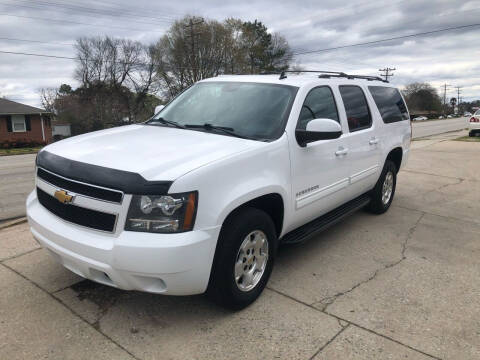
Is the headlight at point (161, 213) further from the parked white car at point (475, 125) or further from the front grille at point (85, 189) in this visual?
the parked white car at point (475, 125)

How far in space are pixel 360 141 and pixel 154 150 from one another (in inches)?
106

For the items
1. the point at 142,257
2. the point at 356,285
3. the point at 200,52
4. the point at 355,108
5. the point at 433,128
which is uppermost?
the point at 200,52

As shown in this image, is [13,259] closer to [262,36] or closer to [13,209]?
[13,209]

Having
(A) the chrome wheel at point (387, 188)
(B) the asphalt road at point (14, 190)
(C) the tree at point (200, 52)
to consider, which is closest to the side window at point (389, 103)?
(A) the chrome wheel at point (387, 188)

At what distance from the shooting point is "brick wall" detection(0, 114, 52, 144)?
3092 centimetres

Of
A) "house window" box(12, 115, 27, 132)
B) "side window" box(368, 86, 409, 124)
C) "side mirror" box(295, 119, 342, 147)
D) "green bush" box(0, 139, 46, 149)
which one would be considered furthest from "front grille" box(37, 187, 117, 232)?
"house window" box(12, 115, 27, 132)

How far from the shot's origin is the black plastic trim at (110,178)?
260 cm

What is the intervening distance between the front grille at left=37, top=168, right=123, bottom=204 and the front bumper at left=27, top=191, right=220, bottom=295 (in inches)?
9.6

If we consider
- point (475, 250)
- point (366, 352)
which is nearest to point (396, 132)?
point (475, 250)

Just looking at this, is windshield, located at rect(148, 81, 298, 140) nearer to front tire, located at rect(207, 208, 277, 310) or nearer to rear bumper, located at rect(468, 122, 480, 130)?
front tire, located at rect(207, 208, 277, 310)

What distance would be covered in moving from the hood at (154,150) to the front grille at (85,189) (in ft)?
0.55

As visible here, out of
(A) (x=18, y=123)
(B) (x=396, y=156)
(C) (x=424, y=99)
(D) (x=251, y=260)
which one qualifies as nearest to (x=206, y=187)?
(D) (x=251, y=260)

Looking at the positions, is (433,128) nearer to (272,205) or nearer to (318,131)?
(318,131)

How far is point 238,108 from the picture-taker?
3871 millimetres
